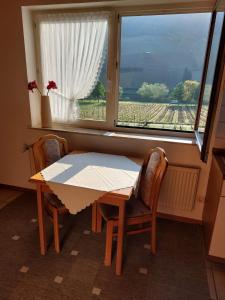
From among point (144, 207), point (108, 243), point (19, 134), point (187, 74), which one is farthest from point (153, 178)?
point (19, 134)

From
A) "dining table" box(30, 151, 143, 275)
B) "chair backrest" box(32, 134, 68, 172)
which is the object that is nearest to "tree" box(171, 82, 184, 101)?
"dining table" box(30, 151, 143, 275)

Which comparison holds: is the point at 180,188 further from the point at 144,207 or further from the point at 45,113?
the point at 45,113

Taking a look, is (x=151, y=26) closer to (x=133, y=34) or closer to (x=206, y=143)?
(x=133, y=34)

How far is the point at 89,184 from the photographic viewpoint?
158 centimetres

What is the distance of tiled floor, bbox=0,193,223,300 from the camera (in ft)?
5.09

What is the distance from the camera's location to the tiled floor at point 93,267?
1.55m

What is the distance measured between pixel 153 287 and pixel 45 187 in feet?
3.66

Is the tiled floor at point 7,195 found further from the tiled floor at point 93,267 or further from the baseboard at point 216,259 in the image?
the baseboard at point 216,259

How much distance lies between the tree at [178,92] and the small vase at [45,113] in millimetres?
1433

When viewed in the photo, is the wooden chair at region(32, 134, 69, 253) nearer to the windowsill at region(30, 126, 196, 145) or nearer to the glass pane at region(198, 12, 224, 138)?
the windowsill at region(30, 126, 196, 145)

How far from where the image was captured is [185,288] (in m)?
1.61

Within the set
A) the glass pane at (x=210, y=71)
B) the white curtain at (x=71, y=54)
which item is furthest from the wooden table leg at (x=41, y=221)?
the glass pane at (x=210, y=71)

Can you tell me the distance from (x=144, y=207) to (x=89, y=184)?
0.54 metres

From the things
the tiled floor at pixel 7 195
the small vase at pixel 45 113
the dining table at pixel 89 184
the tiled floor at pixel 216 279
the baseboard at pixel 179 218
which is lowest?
the tiled floor at pixel 216 279
